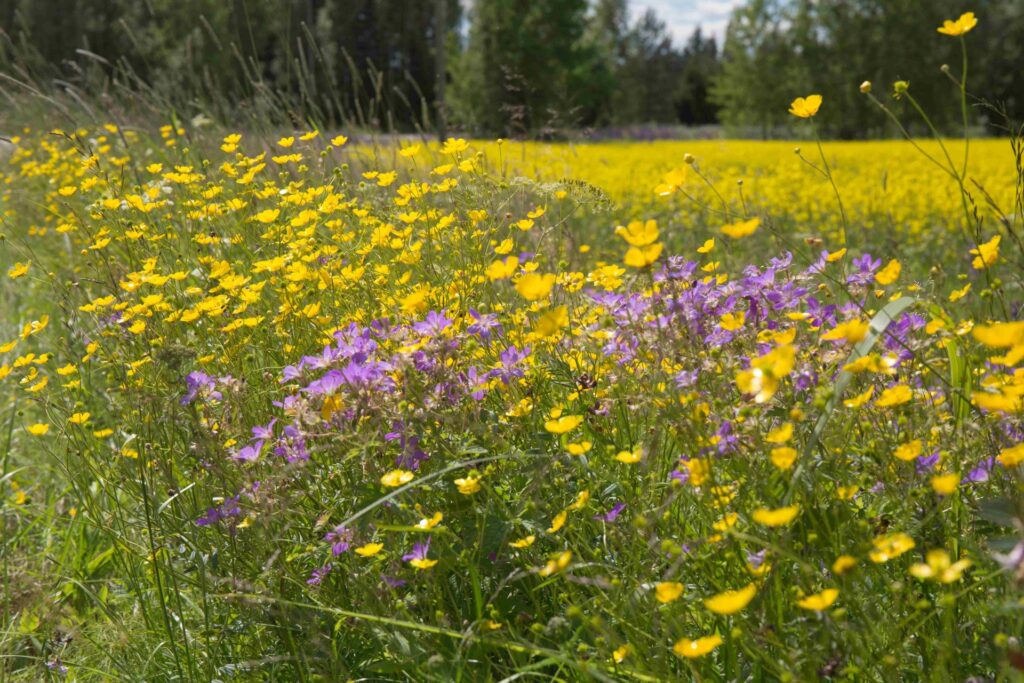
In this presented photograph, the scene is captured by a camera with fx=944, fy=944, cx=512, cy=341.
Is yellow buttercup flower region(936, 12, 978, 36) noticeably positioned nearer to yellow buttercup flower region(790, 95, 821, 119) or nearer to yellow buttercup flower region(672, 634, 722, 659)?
yellow buttercup flower region(790, 95, 821, 119)

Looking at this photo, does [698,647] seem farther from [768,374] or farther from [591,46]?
[591,46]

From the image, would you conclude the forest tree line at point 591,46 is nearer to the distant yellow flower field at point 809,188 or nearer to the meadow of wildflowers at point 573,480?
the distant yellow flower field at point 809,188

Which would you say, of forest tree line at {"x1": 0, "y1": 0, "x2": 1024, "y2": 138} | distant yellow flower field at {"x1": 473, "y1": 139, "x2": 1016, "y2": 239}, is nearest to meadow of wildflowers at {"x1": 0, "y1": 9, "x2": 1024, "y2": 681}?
distant yellow flower field at {"x1": 473, "y1": 139, "x2": 1016, "y2": 239}

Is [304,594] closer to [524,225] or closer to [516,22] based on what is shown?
[524,225]

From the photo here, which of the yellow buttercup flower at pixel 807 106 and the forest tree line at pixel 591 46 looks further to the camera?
the forest tree line at pixel 591 46

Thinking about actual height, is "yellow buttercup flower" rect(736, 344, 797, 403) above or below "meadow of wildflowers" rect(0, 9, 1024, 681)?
above

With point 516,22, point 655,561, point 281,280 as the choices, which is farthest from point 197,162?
point 516,22

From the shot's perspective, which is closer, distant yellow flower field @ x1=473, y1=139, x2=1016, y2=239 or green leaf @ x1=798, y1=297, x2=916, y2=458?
green leaf @ x1=798, y1=297, x2=916, y2=458

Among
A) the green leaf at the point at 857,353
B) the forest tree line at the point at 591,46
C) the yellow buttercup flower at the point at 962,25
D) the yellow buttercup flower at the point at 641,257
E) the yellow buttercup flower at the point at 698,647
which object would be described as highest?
the forest tree line at the point at 591,46

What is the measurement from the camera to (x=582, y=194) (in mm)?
2553

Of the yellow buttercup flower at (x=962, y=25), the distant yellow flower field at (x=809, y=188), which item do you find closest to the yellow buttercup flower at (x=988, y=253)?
the yellow buttercup flower at (x=962, y=25)

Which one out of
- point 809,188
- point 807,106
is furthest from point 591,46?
point 807,106

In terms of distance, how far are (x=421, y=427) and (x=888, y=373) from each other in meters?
0.78

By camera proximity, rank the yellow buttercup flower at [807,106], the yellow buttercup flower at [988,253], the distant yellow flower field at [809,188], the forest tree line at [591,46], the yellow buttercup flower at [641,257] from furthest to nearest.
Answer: the forest tree line at [591,46]
the distant yellow flower field at [809,188]
the yellow buttercup flower at [807,106]
the yellow buttercup flower at [988,253]
the yellow buttercup flower at [641,257]
